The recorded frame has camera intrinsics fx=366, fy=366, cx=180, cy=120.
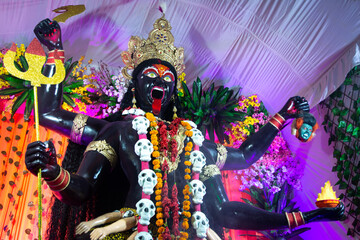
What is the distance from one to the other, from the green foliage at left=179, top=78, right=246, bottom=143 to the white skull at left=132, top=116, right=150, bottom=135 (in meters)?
1.61

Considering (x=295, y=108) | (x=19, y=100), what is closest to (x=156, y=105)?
(x=295, y=108)

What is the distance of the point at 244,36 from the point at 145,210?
2.58 metres

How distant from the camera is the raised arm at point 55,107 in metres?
2.32

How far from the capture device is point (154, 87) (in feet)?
8.96

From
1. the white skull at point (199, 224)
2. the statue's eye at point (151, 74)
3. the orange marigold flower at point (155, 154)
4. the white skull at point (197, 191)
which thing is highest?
the statue's eye at point (151, 74)

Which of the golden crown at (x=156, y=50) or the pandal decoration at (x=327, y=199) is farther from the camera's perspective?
A: the golden crown at (x=156, y=50)

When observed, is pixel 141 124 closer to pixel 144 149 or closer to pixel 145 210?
pixel 144 149

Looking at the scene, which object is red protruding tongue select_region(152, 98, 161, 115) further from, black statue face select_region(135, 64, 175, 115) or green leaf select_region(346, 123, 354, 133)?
green leaf select_region(346, 123, 354, 133)

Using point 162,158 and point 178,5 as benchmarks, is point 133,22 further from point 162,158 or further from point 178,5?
point 162,158

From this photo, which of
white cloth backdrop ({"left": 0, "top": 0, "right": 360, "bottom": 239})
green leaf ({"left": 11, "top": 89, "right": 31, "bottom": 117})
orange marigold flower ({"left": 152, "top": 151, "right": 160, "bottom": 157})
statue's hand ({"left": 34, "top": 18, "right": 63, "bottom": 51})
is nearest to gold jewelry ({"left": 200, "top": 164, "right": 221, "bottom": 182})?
orange marigold flower ({"left": 152, "top": 151, "right": 160, "bottom": 157})

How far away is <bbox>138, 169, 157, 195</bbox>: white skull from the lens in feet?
6.78

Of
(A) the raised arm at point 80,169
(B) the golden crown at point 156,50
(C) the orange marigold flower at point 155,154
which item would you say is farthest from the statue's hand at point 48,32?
(C) the orange marigold flower at point 155,154

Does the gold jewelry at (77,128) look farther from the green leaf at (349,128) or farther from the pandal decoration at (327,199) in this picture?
the green leaf at (349,128)

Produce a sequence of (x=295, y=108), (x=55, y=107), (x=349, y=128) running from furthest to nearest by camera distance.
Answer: (x=349, y=128) < (x=295, y=108) < (x=55, y=107)
